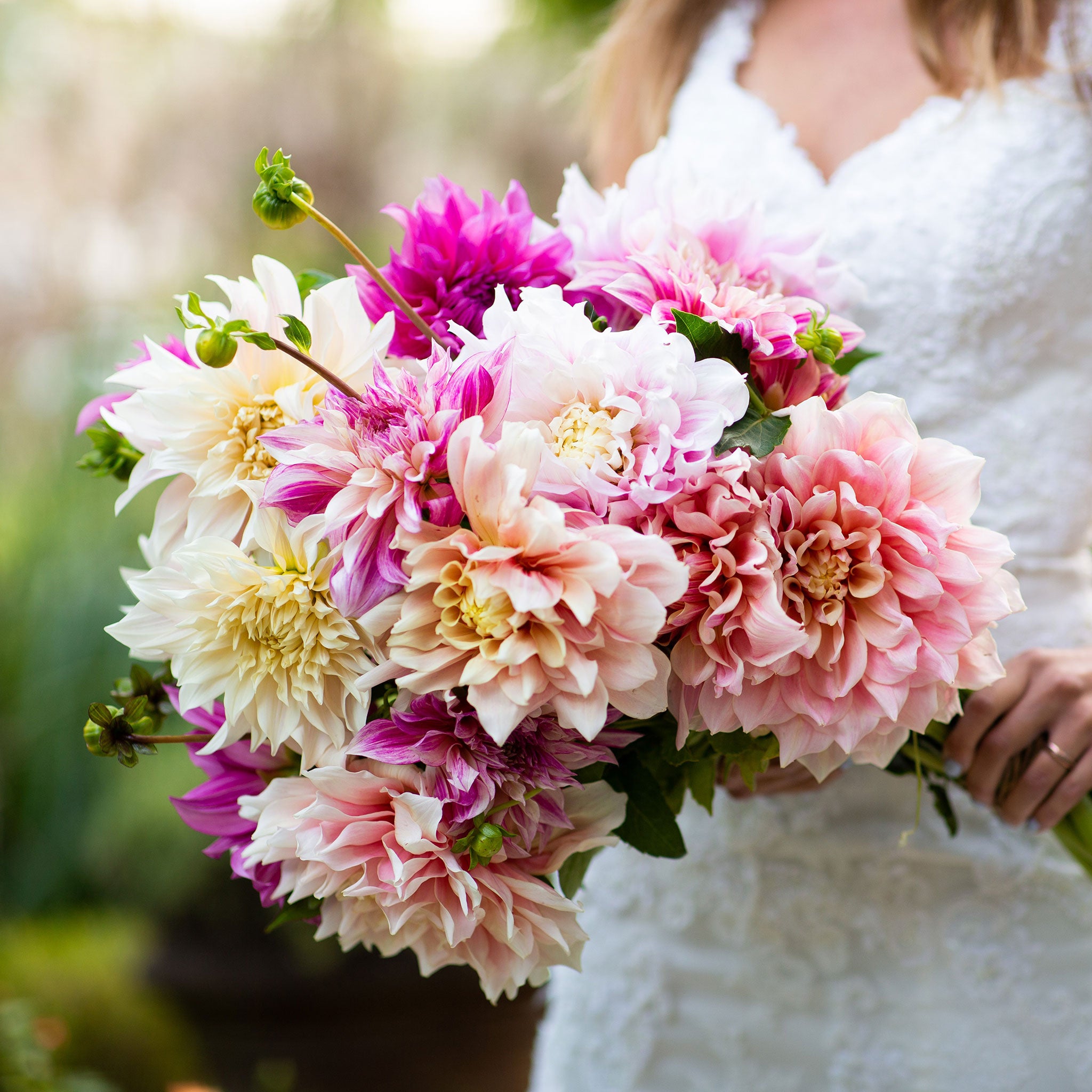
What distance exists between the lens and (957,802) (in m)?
0.83

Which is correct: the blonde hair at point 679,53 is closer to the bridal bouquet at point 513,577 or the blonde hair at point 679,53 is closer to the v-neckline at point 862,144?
the v-neckline at point 862,144

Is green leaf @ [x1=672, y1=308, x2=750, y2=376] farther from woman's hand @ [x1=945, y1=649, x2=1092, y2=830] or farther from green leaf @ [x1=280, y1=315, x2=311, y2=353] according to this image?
woman's hand @ [x1=945, y1=649, x2=1092, y2=830]

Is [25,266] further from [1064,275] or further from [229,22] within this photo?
[1064,275]

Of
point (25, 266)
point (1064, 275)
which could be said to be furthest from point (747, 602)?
point (25, 266)

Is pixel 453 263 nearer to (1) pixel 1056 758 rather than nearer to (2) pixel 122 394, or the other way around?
(2) pixel 122 394

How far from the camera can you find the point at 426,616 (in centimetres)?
42

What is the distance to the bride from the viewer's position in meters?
0.81

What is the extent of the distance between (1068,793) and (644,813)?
33 cm

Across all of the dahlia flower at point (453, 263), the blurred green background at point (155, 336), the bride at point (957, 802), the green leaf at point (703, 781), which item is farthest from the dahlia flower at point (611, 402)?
the blurred green background at point (155, 336)

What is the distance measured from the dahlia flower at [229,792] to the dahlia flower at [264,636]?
0.06 m

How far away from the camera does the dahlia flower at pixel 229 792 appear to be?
528mm

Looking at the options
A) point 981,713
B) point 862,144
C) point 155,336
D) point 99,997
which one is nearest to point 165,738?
point 981,713

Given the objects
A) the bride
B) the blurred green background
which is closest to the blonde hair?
the bride

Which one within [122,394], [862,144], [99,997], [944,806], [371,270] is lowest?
[99,997]
